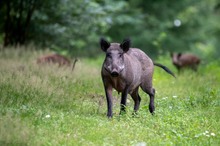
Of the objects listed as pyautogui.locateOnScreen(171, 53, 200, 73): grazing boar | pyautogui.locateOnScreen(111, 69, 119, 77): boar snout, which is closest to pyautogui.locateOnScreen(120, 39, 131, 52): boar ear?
pyautogui.locateOnScreen(111, 69, 119, 77): boar snout

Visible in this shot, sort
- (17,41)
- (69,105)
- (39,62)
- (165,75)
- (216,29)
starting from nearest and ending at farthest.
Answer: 1. (69,105)
2. (39,62)
3. (165,75)
4. (17,41)
5. (216,29)

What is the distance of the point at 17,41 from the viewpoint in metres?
20.1

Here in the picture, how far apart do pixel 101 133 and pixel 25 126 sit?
3.71ft

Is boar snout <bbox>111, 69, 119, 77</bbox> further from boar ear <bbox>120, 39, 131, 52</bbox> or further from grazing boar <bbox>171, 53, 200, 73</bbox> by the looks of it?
grazing boar <bbox>171, 53, 200, 73</bbox>

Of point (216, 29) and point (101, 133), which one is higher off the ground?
point (216, 29)

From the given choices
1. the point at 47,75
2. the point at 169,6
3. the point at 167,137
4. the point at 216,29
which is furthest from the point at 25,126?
the point at 169,6

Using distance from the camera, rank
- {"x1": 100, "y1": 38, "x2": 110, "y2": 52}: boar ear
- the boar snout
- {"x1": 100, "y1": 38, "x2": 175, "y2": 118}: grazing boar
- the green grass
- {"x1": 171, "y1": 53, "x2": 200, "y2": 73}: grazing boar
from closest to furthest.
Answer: the green grass, the boar snout, {"x1": 100, "y1": 38, "x2": 175, "y2": 118}: grazing boar, {"x1": 100, "y1": 38, "x2": 110, "y2": 52}: boar ear, {"x1": 171, "y1": 53, "x2": 200, "y2": 73}: grazing boar

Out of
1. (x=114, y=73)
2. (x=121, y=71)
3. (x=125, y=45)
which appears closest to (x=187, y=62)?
(x=125, y=45)

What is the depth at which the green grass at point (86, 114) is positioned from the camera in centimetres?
812

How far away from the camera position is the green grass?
26.7ft

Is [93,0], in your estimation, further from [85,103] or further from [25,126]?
[25,126]

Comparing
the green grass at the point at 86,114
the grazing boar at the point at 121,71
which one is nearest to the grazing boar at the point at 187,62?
the green grass at the point at 86,114

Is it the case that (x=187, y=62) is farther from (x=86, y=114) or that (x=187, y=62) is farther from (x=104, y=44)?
(x=86, y=114)

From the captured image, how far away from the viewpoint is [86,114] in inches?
391
